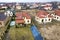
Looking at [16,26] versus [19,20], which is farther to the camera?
[19,20]

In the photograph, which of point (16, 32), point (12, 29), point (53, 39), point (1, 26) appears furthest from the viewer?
point (1, 26)

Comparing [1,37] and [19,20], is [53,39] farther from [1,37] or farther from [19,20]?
[19,20]

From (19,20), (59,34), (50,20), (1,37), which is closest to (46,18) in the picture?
(50,20)

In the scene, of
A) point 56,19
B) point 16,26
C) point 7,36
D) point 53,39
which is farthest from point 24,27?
point 56,19

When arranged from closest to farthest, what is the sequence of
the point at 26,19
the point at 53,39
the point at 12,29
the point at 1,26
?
1. the point at 53,39
2. the point at 12,29
3. the point at 1,26
4. the point at 26,19
